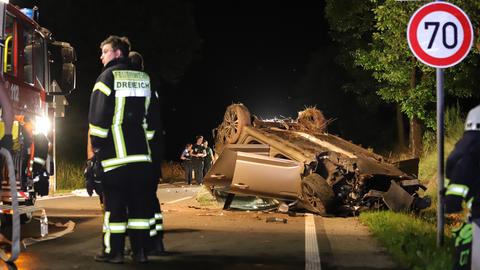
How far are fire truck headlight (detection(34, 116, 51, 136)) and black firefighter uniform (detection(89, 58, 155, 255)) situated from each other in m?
3.87

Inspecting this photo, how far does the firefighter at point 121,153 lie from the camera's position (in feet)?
22.6

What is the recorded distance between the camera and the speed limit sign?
297 inches

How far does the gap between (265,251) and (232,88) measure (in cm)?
4824

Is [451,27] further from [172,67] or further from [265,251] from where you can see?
[172,67]

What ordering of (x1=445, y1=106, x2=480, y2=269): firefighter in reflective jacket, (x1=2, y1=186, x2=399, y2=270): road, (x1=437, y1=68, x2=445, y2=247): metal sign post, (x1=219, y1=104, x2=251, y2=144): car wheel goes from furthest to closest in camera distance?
(x1=219, y1=104, x2=251, y2=144): car wheel < (x1=437, y1=68, x2=445, y2=247): metal sign post < (x1=2, y1=186, x2=399, y2=270): road < (x1=445, y1=106, x2=480, y2=269): firefighter in reflective jacket

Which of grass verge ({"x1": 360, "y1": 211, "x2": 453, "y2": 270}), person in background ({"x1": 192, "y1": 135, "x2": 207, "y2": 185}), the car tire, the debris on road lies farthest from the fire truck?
person in background ({"x1": 192, "y1": 135, "x2": 207, "y2": 185})

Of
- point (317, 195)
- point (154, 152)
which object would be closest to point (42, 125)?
point (154, 152)

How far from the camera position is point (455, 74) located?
19328mm

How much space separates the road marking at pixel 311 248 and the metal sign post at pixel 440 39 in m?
1.29

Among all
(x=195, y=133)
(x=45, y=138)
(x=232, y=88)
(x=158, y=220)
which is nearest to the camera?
(x=158, y=220)

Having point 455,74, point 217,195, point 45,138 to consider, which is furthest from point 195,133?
point 45,138

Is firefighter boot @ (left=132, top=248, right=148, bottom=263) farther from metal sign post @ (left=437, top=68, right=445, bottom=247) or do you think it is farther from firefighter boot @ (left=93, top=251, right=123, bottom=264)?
metal sign post @ (left=437, top=68, right=445, bottom=247)

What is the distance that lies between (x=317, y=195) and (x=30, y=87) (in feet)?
15.5

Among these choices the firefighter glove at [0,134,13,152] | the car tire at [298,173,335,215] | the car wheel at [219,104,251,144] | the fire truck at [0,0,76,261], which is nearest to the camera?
the firefighter glove at [0,134,13,152]
